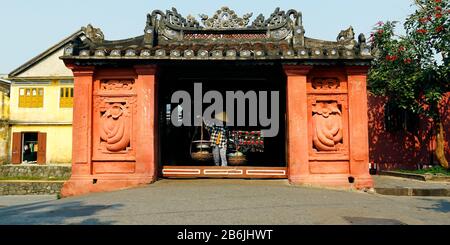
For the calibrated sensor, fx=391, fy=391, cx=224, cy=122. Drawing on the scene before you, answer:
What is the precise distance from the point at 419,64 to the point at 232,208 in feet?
40.3

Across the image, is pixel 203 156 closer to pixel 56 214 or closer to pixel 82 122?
pixel 82 122

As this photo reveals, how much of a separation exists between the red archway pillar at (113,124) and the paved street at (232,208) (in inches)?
42.3

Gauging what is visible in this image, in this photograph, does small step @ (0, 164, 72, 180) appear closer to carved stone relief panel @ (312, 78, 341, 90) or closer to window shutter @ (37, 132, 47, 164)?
window shutter @ (37, 132, 47, 164)

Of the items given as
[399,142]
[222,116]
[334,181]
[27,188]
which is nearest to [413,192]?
[334,181]

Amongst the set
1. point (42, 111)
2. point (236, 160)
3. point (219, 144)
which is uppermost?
point (42, 111)

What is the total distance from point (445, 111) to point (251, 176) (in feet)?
39.1

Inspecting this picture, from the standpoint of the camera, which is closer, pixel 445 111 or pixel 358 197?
pixel 358 197

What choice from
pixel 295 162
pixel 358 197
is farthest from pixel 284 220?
pixel 295 162

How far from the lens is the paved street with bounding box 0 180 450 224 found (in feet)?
21.3

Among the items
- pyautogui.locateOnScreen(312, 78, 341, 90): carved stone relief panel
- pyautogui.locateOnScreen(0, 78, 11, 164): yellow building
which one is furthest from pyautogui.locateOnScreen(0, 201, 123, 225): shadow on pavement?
pyautogui.locateOnScreen(0, 78, 11, 164): yellow building

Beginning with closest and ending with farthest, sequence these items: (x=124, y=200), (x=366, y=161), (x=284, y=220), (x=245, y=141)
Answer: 1. (x=284, y=220)
2. (x=124, y=200)
3. (x=366, y=161)
4. (x=245, y=141)

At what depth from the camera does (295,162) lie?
10242mm

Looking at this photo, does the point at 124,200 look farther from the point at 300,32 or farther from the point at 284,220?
the point at 300,32

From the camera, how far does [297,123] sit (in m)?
10.3
